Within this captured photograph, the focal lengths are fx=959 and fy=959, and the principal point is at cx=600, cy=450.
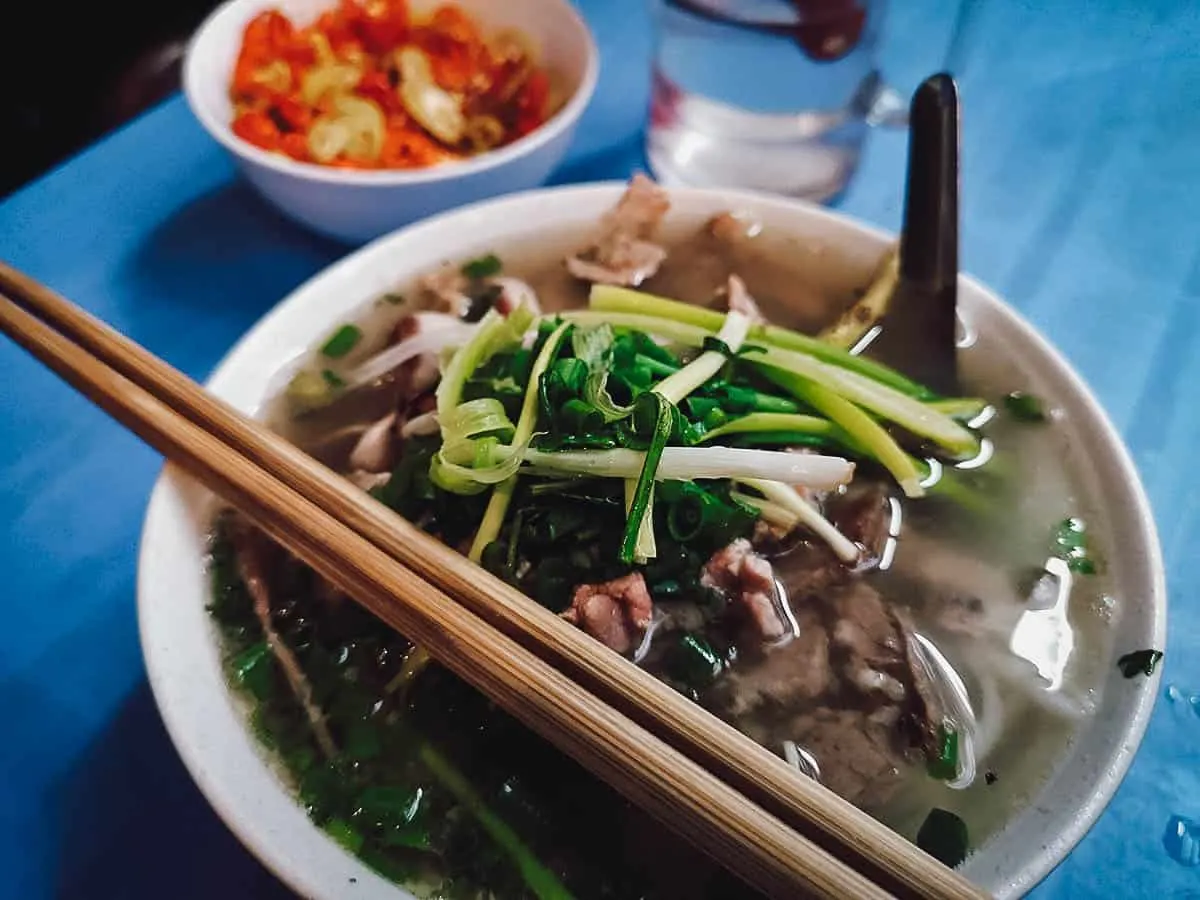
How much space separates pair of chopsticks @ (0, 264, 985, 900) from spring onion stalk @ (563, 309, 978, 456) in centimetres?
46

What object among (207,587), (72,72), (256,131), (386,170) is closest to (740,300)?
(386,170)

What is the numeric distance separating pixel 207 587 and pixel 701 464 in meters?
0.56

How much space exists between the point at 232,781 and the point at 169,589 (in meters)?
0.24

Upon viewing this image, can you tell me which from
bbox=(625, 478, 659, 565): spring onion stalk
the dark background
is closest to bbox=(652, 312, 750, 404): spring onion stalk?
bbox=(625, 478, 659, 565): spring onion stalk

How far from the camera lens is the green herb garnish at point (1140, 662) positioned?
3.07ft

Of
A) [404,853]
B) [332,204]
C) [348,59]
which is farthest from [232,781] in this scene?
[348,59]

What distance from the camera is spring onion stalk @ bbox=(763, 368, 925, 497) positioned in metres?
1.16

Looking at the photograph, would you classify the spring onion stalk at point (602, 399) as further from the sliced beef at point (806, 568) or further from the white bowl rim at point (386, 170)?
the white bowl rim at point (386, 170)

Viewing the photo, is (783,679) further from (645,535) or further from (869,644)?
(645,535)

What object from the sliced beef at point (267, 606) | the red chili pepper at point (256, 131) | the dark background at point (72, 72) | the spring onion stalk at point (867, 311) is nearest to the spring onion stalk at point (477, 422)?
the sliced beef at point (267, 606)

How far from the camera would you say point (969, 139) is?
76.7 inches

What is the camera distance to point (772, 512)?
110 centimetres

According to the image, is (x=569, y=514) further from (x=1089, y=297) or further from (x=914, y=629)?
(x=1089, y=297)

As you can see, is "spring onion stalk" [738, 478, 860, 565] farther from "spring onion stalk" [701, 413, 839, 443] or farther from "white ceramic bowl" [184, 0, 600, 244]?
"white ceramic bowl" [184, 0, 600, 244]
